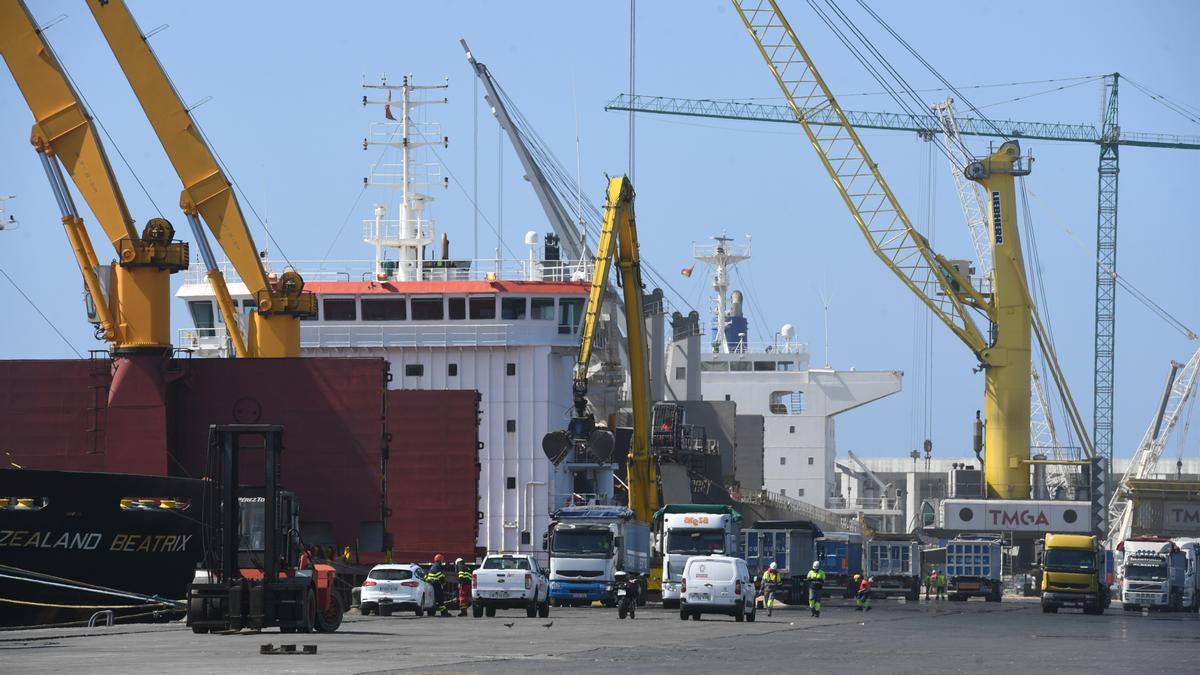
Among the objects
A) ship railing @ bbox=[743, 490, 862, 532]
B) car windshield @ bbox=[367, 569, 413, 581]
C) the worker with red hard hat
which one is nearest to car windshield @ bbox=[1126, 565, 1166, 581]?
the worker with red hard hat

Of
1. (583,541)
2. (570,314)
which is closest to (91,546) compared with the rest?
(583,541)

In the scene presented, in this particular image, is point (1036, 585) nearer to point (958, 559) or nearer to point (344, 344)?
point (958, 559)

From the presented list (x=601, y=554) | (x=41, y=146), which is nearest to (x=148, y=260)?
(x=41, y=146)

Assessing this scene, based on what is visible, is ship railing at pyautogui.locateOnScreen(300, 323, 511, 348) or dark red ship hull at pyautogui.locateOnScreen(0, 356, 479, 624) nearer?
dark red ship hull at pyautogui.locateOnScreen(0, 356, 479, 624)

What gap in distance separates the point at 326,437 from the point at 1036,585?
135ft

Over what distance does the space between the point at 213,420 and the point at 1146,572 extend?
29.2m

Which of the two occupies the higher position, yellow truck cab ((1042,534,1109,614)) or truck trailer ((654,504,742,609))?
truck trailer ((654,504,742,609))

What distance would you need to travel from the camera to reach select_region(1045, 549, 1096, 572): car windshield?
167 ft

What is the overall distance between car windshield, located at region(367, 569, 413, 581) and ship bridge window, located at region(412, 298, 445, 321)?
19.2 m

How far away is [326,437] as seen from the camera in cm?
4228

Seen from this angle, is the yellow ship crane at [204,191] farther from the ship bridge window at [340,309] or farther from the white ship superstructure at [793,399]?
the white ship superstructure at [793,399]

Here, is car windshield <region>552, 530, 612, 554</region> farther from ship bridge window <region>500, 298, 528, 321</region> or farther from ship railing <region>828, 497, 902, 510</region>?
ship railing <region>828, 497, 902, 510</region>

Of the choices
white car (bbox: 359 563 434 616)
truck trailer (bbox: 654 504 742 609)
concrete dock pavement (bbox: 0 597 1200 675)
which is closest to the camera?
concrete dock pavement (bbox: 0 597 1200 675)

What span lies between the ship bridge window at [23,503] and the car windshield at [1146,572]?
114ft
